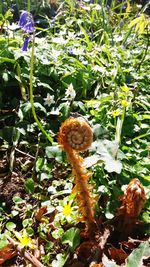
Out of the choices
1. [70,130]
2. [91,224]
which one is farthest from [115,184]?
[70,130]

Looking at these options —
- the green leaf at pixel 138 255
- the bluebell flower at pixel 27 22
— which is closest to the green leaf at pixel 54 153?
the green leaf at pixel 138 255

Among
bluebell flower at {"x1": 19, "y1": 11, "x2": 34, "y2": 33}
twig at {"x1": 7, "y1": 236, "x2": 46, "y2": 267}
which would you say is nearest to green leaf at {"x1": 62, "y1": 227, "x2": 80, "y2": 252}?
twig at {"x1": 7, "y1": 236, "x2": 46, "y2": 267}

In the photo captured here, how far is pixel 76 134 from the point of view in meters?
1.30

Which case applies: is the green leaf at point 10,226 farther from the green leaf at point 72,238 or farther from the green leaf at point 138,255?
the green leaf at point 138,255

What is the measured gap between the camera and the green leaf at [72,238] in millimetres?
1484

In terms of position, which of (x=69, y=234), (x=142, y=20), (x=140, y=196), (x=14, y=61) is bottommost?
(x=69, y=234)

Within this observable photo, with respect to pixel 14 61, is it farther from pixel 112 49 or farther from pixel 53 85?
pixel 112 49

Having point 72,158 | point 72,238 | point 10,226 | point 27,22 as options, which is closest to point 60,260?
point 72,238

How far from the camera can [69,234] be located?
59.2 inches

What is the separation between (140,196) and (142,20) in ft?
3.78

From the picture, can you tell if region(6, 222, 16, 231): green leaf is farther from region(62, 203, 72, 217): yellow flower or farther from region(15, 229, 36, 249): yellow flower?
region(62, 203, 72, 217): yellow flower

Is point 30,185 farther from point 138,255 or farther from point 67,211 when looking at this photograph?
point 138,255

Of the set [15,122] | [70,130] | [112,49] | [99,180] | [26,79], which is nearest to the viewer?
[70,130]

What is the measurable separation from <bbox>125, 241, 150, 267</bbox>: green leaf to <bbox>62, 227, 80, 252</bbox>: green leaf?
0.24m
